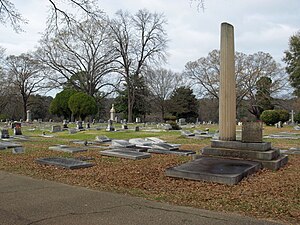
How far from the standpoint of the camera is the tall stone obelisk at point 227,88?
30.5ft

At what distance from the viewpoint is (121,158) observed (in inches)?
402

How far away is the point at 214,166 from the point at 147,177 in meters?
1.70

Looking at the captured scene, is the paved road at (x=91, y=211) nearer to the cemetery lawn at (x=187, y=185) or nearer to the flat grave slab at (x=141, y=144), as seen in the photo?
the cemetery lawn at (x=187, y=185)

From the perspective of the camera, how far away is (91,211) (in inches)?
175

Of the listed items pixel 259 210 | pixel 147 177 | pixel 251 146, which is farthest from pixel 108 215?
pixel 251 146

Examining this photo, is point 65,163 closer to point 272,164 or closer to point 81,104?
point 272,164

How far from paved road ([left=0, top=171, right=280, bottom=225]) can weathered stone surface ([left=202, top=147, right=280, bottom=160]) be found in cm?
427

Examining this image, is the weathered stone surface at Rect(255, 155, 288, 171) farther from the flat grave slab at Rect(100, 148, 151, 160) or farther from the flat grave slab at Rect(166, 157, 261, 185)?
the flat grave slab at Rect(100, 148, 151, 160)

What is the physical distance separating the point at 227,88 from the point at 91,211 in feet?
20.6

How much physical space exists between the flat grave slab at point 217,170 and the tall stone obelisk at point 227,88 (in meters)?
1.42

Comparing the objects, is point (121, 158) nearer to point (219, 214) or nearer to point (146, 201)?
point (146, 201)

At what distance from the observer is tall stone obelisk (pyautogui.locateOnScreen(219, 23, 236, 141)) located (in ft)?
30.5

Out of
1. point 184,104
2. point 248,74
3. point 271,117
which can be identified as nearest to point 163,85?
point 184,104

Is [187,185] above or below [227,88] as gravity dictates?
below
